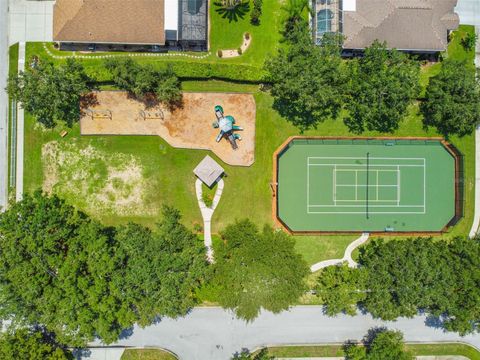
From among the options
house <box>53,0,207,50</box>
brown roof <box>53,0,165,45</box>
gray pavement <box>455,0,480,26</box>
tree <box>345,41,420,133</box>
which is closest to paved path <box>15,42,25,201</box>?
house <box>53,0,207,50</box>

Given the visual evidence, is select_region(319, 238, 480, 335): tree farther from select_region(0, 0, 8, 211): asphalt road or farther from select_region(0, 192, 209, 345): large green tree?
select_region(0, 0, 8, 211): asphalt road

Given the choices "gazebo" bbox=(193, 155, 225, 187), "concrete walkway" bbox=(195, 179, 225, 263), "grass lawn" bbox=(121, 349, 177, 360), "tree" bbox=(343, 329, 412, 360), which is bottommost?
"grass lawn" bbox=(121, 349, 177, 360)

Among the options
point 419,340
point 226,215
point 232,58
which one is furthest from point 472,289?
point 232,58

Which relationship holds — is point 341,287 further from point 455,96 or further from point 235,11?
point 235,11

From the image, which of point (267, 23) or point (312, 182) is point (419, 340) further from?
point (267, 23)

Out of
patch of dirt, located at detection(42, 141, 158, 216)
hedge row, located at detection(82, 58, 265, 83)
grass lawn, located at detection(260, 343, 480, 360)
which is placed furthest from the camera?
grass lawn, located at detection(260, 343, 480, 360)

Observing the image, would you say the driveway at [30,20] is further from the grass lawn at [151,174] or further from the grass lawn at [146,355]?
the grass lawn at [146,355]

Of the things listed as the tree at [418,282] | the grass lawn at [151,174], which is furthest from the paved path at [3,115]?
the tree at [418,282]
